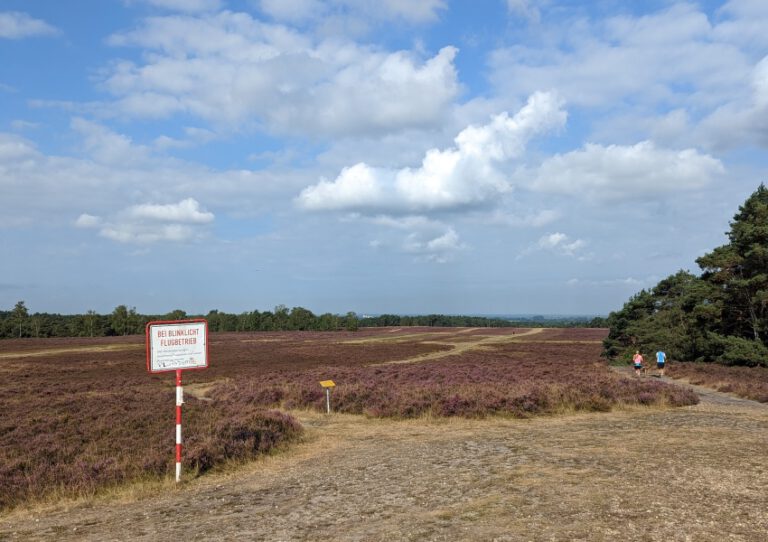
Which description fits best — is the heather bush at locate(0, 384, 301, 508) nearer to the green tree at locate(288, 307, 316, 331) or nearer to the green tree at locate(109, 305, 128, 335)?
the green tree at locate(109, 305, 128, 335)

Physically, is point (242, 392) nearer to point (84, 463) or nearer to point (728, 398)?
point (84, 463)

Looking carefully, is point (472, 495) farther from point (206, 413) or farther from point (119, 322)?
point (119, 322)

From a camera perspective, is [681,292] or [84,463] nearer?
[84,463]

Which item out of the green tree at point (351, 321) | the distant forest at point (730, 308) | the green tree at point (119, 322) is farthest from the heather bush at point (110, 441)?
the green tree at point (351, 321)

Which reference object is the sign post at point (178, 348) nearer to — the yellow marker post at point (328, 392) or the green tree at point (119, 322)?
the yellow marker post at point (328, 392)

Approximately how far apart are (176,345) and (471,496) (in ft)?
19.9

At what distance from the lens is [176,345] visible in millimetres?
9688

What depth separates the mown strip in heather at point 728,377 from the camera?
66.3ft

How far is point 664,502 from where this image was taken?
6750 mm

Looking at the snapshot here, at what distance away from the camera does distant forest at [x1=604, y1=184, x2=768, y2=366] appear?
29.8m

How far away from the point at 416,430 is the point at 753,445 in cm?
783

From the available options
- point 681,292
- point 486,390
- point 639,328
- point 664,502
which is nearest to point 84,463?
point 664,502

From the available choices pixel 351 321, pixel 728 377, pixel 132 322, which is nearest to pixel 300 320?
pixel 351 321

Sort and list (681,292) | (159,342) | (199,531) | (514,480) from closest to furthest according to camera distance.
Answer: (199,531), (514,480), (159,342), (681,292)
